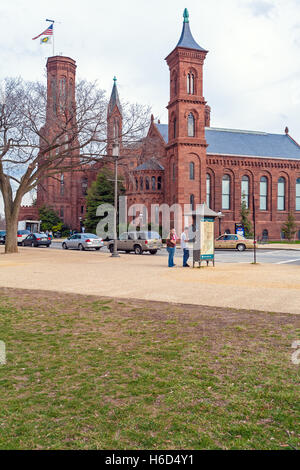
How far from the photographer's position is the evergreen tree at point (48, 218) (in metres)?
74.9

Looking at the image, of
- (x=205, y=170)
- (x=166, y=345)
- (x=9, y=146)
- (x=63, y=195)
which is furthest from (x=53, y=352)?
(x=63, y=195)

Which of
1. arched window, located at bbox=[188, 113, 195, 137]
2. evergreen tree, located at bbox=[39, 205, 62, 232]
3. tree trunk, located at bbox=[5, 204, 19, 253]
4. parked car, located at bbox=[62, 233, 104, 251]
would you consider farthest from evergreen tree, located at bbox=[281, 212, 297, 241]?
evergreen tree, located at bbox=[39, 205, 62, 232]

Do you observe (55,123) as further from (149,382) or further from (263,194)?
(263,194)

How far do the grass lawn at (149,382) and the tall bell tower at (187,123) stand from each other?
47180 millimetres

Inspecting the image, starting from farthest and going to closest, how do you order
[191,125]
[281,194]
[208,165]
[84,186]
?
1. [84,186]
2. [281,194]
3. [208,165]
4. [191,125]

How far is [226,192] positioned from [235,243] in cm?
2515

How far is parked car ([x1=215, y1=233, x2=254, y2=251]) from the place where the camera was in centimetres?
3703

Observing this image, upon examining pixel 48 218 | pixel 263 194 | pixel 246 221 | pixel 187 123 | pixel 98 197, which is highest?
pixel 187 123

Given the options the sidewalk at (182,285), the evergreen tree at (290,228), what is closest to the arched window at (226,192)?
the evergreen tree at (290,228)

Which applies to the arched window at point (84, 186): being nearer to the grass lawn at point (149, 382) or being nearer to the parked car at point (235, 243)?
the parked car at point (235, 243)

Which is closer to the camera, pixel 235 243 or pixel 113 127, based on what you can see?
pixel 113 127

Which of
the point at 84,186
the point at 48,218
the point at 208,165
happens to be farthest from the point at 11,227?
the point at 84,186

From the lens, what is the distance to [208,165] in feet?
194
